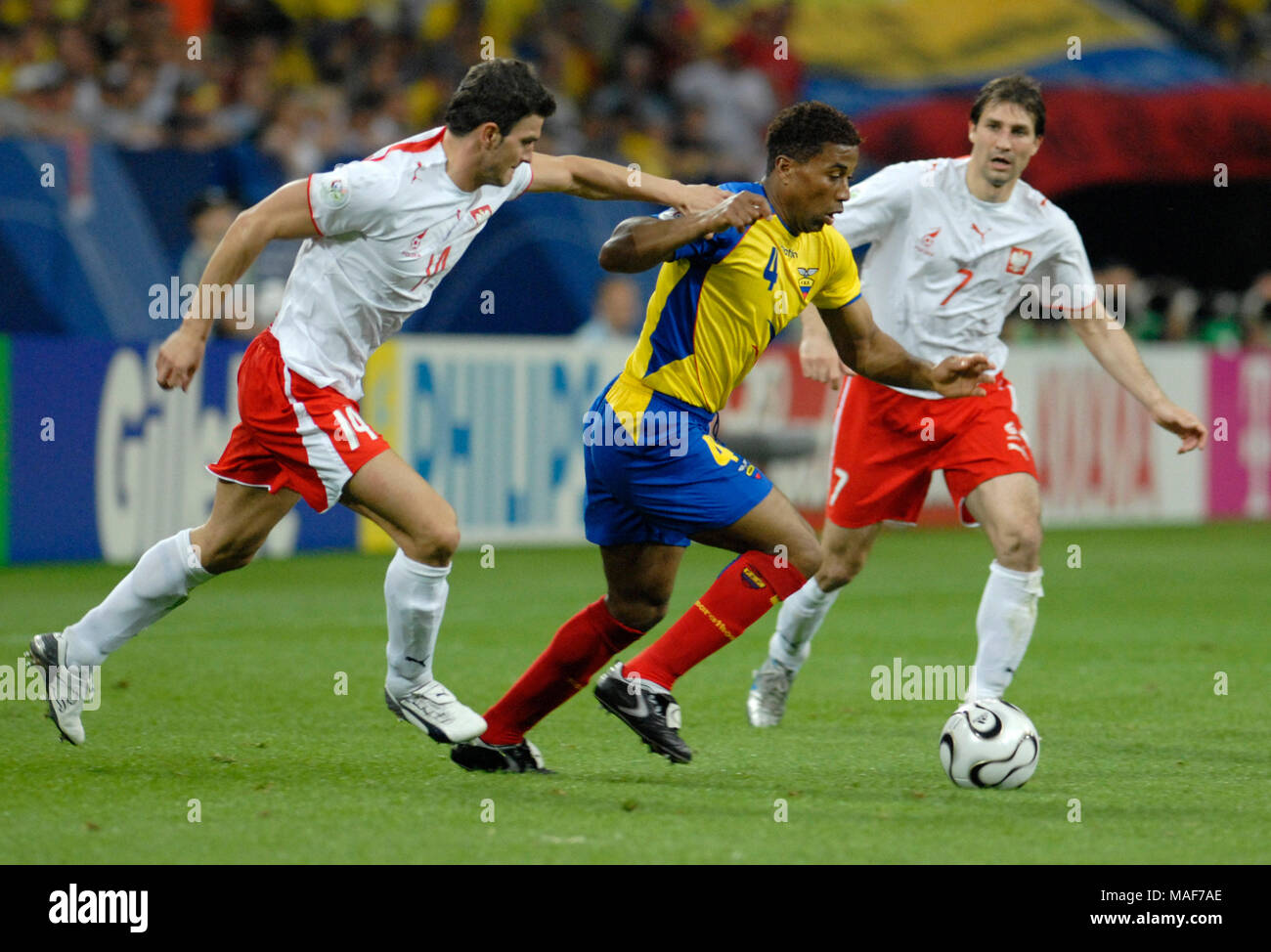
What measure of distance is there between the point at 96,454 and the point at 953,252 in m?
6.35

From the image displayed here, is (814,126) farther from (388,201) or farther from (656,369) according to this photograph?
(388,201)

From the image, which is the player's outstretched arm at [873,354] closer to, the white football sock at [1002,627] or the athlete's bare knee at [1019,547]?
the athlete's bare knee at [1019,547]

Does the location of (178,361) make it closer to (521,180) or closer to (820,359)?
(521,180)

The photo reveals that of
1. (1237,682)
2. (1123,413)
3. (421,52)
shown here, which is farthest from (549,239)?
(1237,682)

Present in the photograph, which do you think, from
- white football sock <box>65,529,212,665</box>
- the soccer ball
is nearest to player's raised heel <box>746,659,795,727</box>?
the soccer ball

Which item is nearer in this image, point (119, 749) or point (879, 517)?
point (119, 749)

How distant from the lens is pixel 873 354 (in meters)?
5.93

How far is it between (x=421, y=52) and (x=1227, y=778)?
12014 millimetres

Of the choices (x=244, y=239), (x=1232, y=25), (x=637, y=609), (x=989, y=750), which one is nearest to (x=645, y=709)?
(x=637, y=609)

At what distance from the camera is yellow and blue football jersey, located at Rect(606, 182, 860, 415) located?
5504mm

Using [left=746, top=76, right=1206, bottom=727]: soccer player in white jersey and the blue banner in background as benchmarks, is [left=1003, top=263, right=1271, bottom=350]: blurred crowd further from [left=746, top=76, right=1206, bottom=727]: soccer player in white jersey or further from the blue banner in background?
[left=746, top=76, right=1206, bottom=727]: soccer player in white jersey

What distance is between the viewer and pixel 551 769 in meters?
5.74

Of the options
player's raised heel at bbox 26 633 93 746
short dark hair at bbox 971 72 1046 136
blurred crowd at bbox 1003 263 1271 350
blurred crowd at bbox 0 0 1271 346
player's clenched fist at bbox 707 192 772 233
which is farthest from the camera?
blurred crowd at bbox 1003 263 1271 350

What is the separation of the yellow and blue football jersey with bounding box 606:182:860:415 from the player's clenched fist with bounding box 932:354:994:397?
1.60 ft
